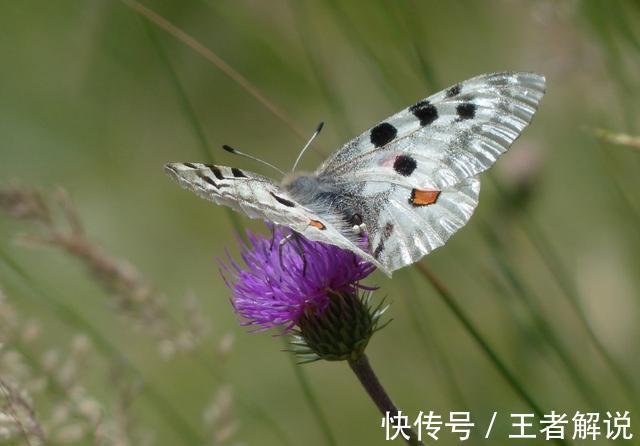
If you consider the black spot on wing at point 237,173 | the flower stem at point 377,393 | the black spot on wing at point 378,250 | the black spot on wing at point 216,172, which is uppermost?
the black spot on wing at point 216,172

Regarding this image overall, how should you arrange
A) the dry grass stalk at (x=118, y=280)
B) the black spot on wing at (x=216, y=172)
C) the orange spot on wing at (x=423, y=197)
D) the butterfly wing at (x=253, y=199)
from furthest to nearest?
the dry grass stalk at (x=118, y=280) < the orange spot on wing at (x=423, y=197) < the black spot on wing at (x=216, y=172) < the butterfly wing at (x=253, y=199)

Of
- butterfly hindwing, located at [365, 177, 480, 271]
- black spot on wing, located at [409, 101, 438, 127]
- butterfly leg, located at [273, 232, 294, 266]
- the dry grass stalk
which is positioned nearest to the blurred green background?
the dry grass stalk

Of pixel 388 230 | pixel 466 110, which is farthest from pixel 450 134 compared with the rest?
pixel 388 230

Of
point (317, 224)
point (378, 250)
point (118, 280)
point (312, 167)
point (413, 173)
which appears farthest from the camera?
point (312, 167)

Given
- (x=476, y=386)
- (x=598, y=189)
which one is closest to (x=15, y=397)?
(x=476, y=386)

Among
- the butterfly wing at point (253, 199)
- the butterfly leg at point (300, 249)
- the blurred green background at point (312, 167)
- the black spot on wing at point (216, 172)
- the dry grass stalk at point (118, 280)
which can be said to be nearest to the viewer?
the butterfly wing at point (253, 199)

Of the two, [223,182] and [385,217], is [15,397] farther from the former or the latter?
[385,217]

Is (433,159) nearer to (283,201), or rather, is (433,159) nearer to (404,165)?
(404,165)

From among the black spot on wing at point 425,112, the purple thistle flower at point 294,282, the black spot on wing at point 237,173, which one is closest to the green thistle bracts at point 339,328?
the purple thistle flower at point 294,282

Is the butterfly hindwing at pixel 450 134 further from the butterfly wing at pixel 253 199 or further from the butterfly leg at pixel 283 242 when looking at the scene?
the butterfly wing at pixel 253 199
